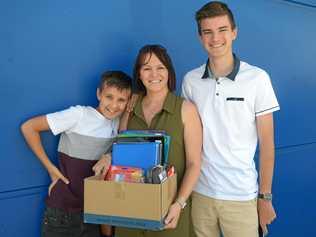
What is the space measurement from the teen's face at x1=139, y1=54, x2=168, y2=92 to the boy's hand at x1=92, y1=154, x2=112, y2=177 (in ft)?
1.42

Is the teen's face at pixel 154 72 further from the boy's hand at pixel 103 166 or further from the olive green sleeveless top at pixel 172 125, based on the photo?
the boy's hand at pixel 103 166

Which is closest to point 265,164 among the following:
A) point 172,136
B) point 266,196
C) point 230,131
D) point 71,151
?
point 266,196

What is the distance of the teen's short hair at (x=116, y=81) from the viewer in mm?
2014

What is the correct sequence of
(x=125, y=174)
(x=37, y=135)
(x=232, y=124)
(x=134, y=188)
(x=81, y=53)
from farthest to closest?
(x=81, y=53), (x=232, y=124), (x=37, y=135), (x=125, y=174), (x=134, y=188)

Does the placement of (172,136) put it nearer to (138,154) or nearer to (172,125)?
(172,125)

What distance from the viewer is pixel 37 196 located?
201 cm

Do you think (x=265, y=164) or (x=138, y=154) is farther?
(x=265, y=164)

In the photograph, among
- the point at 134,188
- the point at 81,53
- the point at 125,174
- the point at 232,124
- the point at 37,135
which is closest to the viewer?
the point at 134,188

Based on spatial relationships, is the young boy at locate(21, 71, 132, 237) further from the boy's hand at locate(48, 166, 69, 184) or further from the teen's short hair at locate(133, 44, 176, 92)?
the teen's short hair at locate(133, 44, 176, 92)

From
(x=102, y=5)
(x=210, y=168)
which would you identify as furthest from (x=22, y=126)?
(x=210, y=168)

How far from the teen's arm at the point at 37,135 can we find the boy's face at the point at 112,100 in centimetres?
32

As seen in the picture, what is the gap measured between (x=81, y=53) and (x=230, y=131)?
3.03 ft

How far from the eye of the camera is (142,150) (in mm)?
1798

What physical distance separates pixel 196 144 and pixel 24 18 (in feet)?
3.51
